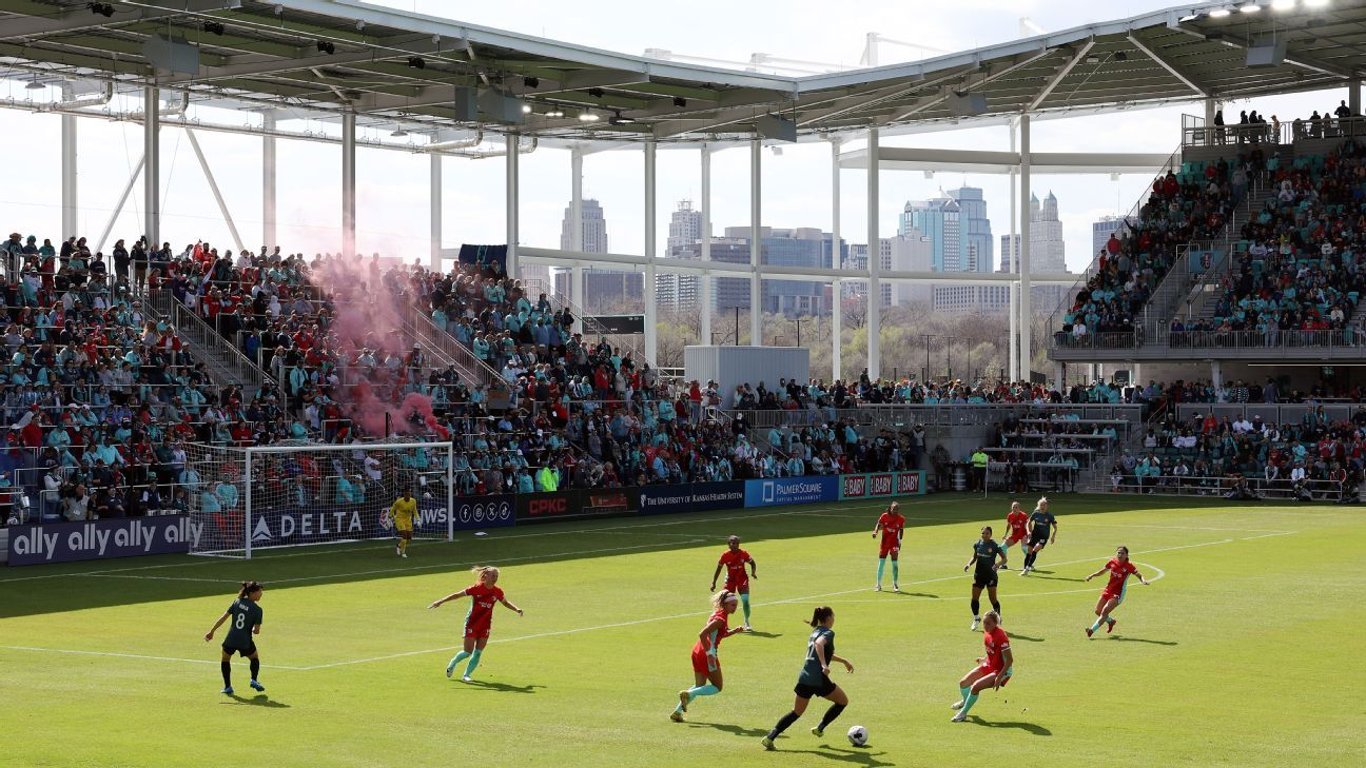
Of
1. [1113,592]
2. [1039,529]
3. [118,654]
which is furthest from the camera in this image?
[1039,529]

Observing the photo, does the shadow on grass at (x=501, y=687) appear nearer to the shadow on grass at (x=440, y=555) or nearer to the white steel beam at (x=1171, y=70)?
the shadow on grass at (x=440, y=555)

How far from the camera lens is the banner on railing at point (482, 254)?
62.3 meters

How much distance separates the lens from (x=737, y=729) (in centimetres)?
1850

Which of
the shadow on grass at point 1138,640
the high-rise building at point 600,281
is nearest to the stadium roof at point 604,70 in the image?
the shadow on grass at point 1138,640

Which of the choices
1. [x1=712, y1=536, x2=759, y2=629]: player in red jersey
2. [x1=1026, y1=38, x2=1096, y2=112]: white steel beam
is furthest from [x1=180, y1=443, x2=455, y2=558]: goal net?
[x1=1026, y1=38, x2=1096, y2=112]: white steel beam

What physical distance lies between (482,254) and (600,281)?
126188 mm

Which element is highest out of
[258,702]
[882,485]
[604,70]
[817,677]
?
[604,70]

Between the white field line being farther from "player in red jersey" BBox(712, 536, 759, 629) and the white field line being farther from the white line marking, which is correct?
"player in red jersey" BBox(712, 536, 759, 629)

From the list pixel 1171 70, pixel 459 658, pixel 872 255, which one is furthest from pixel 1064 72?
pixel 459 658

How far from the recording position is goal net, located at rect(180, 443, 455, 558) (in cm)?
3953

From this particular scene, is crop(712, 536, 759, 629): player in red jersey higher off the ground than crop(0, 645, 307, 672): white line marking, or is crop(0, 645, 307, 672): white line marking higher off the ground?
crop(712, 536, 759, 629): player in red jersey

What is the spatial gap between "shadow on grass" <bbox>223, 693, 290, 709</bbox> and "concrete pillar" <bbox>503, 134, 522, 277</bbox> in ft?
141

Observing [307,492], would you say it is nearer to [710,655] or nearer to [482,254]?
[482,254]

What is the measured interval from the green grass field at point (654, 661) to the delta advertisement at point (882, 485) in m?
17.4
